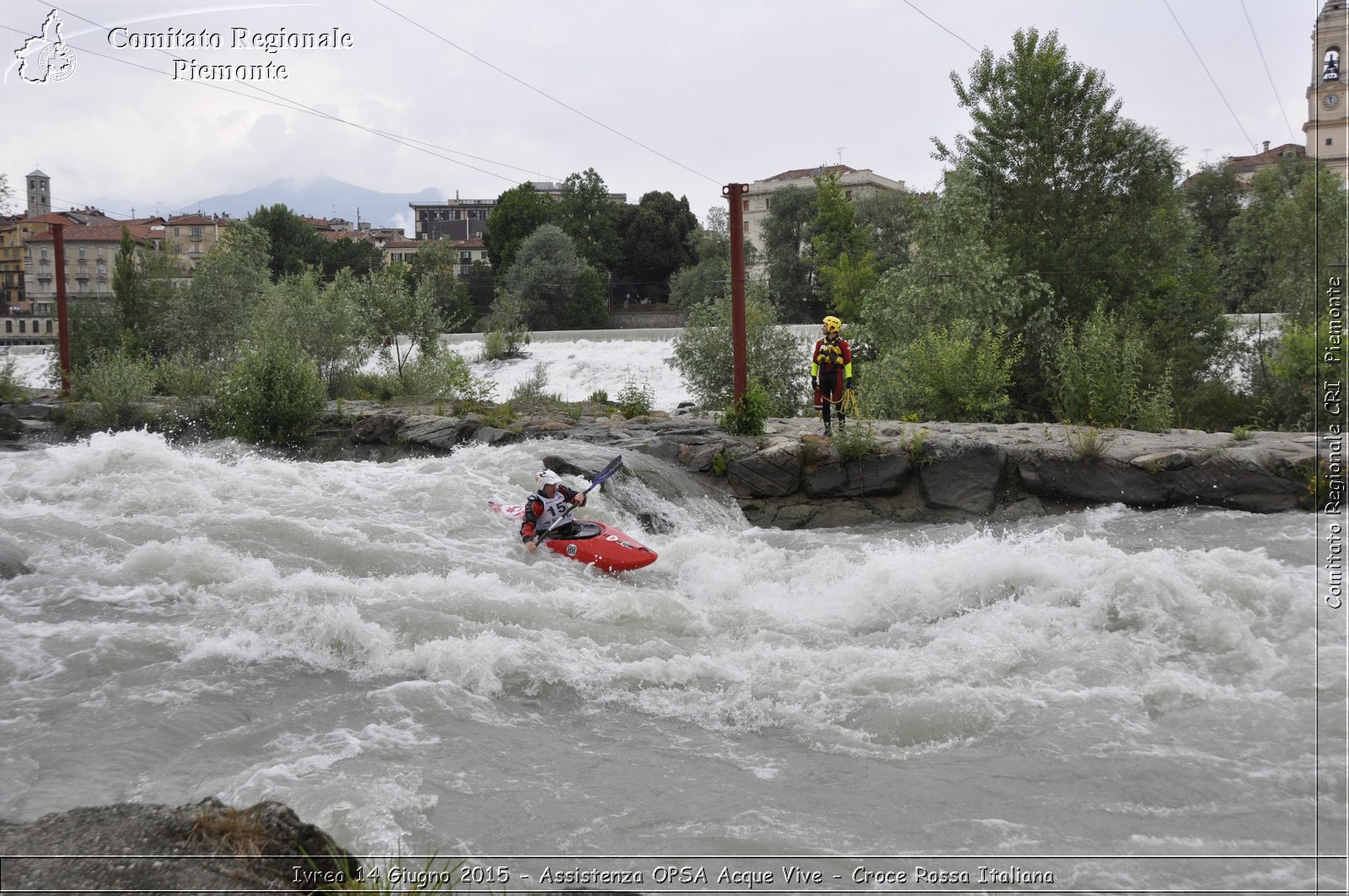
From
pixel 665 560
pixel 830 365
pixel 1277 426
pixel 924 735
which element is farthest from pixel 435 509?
pixel 1277 426

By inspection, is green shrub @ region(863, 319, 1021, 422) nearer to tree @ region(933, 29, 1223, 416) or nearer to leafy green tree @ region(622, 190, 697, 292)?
tree @ region(933, 29, 1223, 416)

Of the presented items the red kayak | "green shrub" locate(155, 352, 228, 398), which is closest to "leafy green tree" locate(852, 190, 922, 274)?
"green shrub" locate(155, 352, 228, 398)

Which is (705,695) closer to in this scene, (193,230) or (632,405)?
(632,405)

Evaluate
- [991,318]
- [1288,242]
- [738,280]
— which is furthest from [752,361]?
[1288,242]

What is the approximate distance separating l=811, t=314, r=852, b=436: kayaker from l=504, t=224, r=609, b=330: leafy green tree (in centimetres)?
3505

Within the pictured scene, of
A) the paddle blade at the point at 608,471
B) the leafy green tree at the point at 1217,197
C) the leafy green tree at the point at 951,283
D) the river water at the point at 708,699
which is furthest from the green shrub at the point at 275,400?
the leafy green tree at the point at 1217,197

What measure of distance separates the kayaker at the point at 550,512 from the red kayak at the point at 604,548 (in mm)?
103

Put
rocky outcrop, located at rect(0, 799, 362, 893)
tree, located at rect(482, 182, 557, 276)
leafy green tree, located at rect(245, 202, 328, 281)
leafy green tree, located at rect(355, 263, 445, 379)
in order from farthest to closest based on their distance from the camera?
leafy green tree, located at rect(245, 202, 328, 281) → tree, located at rect(482, 182, 557, 276) → leafy green tree, located at rect(355, 263, 445, 379) → rocky outcrop, located at rect(0, 799, 362, 893)

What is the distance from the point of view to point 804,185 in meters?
60.2

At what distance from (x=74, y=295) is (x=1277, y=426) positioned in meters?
32.3

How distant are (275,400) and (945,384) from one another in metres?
11.1

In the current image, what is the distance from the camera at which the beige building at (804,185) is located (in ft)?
206

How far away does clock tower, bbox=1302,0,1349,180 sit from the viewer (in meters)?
6.90

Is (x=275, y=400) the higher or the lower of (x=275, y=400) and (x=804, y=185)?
the lower
